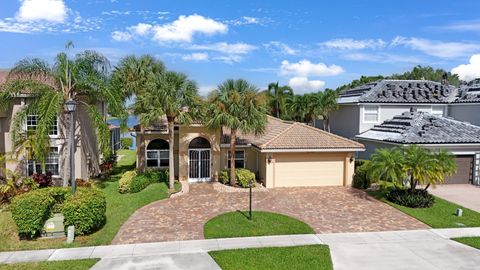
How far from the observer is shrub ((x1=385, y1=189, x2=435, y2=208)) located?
1866 cm

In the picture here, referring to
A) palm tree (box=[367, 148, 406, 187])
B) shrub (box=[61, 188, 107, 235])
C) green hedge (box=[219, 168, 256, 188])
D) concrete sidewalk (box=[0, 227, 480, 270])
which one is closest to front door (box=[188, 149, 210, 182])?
green hedge (box=[219, 168, 256, 188])

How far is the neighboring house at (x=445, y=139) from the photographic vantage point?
23391 millimetres

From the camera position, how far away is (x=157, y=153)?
24.9 meters

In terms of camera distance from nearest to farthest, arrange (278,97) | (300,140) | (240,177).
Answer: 1. (240,177)
2. (300,140)
3. (278,97)

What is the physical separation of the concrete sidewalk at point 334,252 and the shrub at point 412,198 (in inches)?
150

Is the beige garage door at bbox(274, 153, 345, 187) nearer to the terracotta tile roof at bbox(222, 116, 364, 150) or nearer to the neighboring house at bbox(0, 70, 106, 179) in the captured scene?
the terracotta tile roof at bbox(222, 116, 364, 150)

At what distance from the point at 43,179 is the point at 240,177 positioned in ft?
38.0

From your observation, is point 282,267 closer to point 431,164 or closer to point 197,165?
point 431,164

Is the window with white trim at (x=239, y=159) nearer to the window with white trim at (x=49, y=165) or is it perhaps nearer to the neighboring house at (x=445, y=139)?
the neighboring house at (x=445, y=139)

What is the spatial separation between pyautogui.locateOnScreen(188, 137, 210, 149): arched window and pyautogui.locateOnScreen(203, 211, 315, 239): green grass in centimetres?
789

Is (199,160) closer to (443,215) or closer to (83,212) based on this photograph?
(83,212)

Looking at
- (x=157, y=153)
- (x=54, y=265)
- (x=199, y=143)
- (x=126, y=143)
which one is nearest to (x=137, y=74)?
(x=157, y=153)

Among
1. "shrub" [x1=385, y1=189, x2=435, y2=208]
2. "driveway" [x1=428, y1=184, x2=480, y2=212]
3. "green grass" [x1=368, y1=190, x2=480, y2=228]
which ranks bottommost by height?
"green grass" [x1=368, y1=190, x2=480, y2=228]

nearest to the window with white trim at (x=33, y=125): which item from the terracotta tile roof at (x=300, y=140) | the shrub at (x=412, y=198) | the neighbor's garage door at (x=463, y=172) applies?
the terracotta tile roof at (x=300, y=140)
